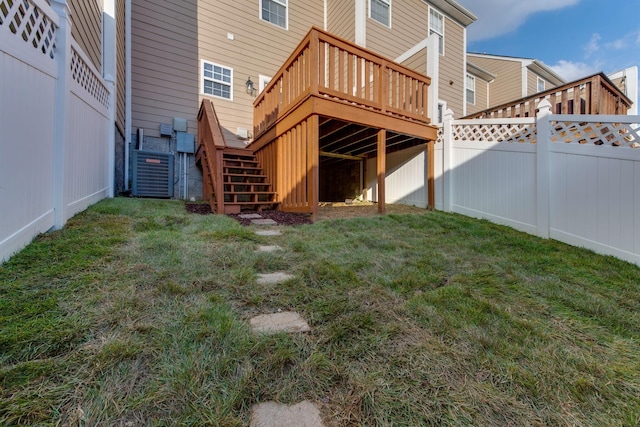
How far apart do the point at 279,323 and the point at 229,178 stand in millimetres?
4034

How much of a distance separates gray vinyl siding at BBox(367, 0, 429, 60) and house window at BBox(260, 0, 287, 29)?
2359 millimetres

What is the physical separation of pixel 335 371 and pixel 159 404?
24.5 inches

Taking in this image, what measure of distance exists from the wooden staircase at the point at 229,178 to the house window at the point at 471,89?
9709 millimetres

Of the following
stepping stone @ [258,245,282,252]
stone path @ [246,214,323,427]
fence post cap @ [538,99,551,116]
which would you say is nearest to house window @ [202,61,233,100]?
stepping stone @ [258,245,282,252]

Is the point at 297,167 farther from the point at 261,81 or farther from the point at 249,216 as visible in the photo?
the point at 261,81

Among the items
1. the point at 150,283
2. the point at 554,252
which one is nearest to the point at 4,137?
the point at 150,283

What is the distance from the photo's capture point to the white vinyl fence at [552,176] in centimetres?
311

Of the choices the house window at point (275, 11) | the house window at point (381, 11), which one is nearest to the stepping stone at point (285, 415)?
the house window at point (275, 11)

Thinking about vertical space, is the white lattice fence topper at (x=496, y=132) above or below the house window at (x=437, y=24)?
below

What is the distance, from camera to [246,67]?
7594mm

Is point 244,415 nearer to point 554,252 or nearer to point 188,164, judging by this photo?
point 554,252

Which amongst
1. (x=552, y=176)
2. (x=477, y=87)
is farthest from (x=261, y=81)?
(x=477, y=87)

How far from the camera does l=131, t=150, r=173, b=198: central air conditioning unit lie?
6.27 m

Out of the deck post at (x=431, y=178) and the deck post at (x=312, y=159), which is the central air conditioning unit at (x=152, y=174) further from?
the deck post at (x=431, y=178)
